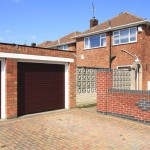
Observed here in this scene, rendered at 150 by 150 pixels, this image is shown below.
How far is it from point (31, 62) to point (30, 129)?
365cm

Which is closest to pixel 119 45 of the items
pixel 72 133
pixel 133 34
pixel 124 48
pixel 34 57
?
pixel 124 48

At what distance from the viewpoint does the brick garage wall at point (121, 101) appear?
8734 mm

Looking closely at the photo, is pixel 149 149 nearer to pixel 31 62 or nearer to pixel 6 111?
pixel 6 111

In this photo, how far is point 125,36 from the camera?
59.7 feet

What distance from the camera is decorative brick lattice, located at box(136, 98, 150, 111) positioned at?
338 inches

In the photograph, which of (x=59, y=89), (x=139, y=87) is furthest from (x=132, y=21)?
(x=59, y=89)

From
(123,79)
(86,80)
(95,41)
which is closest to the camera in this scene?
(86,80)

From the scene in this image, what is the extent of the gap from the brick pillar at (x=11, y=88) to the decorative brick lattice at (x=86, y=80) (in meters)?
3.80

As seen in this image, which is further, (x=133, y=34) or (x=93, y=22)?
(x=93, y=22)

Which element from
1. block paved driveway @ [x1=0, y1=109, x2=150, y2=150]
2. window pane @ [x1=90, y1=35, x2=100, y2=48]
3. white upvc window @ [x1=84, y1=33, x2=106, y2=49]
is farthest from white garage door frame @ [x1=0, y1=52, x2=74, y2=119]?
window pane @ [x1=90, y1=35, x2=100, y2=48]

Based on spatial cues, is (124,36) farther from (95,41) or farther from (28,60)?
(28,60)

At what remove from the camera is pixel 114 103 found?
993 cm

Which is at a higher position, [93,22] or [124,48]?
[93,22]

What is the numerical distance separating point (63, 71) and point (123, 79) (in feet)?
14.3
